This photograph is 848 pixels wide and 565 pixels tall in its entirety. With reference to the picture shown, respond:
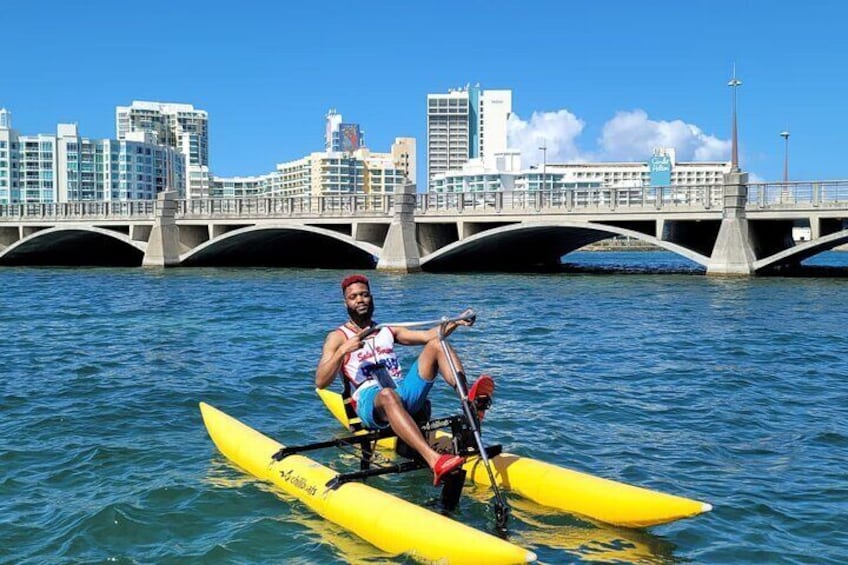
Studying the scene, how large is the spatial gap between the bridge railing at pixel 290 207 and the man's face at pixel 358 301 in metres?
39.1

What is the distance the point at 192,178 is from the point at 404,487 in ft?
624

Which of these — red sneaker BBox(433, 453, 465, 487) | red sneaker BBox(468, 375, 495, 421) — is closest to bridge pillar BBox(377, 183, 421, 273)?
red sneaker BBox(468, 375, 495, 421)

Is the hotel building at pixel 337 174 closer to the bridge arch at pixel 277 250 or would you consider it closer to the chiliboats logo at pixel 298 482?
the bridge arch at pixel 277 250

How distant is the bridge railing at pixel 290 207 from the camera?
4862 centimetres

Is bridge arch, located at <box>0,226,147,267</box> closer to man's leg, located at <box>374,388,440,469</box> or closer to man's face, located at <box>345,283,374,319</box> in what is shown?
man's face, located at <box>345,283,374,319</box>

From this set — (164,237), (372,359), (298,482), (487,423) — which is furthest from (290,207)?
(298,482)

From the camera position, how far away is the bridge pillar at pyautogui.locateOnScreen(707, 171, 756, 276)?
37656 mm

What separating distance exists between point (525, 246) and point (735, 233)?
1635cm

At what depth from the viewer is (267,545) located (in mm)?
7371

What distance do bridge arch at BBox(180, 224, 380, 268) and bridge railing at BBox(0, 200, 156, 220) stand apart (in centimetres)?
506

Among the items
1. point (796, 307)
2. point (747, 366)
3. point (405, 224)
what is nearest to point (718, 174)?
point (405, 224)

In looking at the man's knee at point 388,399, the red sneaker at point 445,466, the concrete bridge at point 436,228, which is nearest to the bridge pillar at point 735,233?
the concrete bridge at point 436,228

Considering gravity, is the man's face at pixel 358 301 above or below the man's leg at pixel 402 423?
above

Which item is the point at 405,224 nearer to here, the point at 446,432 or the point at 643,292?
the point at 643,292
